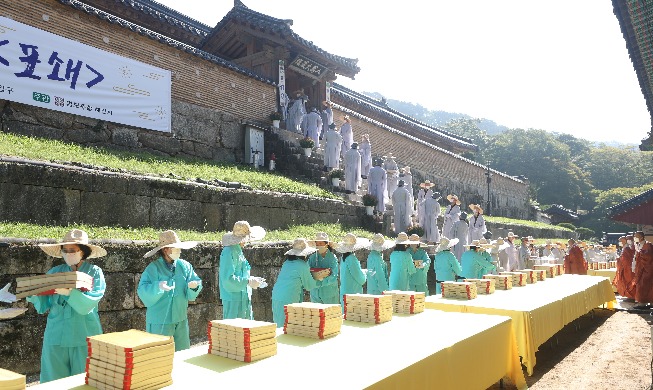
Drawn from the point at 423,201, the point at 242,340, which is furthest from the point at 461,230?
the point at 242,340

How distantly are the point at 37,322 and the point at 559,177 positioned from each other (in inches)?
2019

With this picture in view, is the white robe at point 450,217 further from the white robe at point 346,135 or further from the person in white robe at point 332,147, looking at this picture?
the white robe at point 346,135

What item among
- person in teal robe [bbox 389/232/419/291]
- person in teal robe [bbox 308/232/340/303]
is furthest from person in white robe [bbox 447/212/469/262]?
person in teal robe [bbox 308/232/340/303]

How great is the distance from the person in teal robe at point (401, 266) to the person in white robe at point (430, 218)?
5827 mm

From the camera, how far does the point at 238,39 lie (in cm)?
1661

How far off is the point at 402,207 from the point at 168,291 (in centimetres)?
917

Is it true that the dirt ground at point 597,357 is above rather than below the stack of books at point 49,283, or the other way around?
below

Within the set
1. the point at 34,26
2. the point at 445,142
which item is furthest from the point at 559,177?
the point at 34,26

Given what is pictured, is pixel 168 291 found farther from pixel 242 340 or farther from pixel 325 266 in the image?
pixel 325 266

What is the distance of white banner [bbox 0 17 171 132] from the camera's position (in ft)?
26.7

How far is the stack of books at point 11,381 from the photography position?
1.98m

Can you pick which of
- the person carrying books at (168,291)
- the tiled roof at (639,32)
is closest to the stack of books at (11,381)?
the person carrying books at (168,291)

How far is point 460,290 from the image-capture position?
19.4 ft

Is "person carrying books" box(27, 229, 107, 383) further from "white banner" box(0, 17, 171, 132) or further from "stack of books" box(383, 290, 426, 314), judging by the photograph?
"white banner" box(0, 17, 171, 132)
